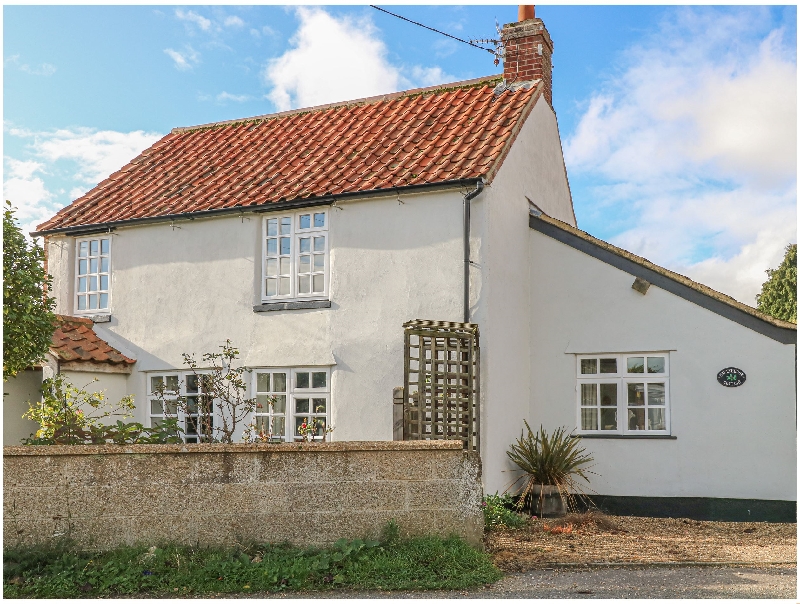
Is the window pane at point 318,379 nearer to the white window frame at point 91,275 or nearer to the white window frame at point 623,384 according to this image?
the white window frame at point 623,384

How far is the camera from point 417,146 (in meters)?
14.8

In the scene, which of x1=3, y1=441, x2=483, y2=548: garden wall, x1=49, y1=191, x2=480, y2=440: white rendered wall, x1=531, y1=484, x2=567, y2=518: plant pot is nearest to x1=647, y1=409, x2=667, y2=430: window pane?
x1=531, y1=484, x2=567, y2=518: plant pot

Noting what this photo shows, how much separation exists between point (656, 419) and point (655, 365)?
894 millimetres

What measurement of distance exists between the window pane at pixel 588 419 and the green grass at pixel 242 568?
6.17 m

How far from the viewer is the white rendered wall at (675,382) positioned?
13062 mm

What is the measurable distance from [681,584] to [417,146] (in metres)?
8.87

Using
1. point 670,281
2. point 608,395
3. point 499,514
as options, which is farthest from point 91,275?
point 670,281

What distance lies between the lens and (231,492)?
8.68 meters

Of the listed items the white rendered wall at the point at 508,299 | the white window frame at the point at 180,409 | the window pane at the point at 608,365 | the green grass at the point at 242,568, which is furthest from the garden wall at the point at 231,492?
the window pane at the point at 608,365

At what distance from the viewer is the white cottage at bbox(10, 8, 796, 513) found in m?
13.2

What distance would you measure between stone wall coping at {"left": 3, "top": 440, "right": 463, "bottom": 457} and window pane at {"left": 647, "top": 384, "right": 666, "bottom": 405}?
6.20 m

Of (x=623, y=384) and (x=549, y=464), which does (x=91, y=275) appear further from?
(x=623, y=384)

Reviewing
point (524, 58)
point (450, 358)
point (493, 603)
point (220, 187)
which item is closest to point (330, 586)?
point (493, 603)

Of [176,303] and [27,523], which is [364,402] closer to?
[176,303]
